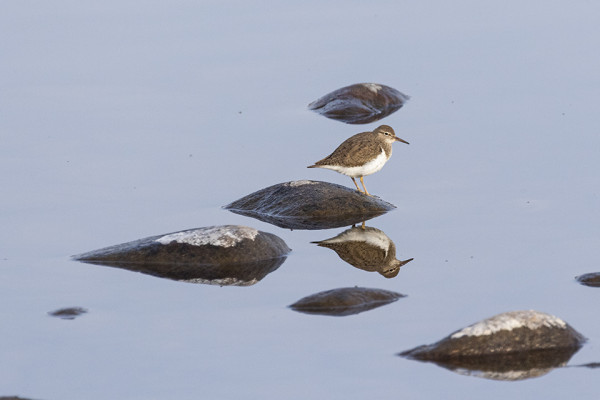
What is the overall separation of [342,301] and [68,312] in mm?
3327

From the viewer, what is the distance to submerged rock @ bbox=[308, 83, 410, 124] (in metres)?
22.6

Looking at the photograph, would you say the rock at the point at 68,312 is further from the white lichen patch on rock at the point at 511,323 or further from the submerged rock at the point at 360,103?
the submerged rock at the point at 360,103

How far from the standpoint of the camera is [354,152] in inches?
694

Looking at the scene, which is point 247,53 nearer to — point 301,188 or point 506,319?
point 301,188

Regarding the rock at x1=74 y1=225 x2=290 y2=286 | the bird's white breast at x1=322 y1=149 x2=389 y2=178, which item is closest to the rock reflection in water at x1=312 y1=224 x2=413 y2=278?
→ the rock at x1=74 y1=225 x2=290 y2=286

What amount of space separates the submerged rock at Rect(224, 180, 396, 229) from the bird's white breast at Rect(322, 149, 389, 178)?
42cm

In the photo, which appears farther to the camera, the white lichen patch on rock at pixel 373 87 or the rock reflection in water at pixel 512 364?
the white lichen patch on rock at pixel 373 87

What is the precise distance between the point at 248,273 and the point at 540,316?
4.25 metres

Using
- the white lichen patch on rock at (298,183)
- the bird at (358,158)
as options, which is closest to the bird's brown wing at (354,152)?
the bird at (358,158)

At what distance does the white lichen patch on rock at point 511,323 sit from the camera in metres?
11.5

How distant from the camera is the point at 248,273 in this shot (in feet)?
46.9

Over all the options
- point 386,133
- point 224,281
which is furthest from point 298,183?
point 224,281

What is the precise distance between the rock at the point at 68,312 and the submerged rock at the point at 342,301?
2570mm

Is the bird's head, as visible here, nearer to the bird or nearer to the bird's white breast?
the bird
